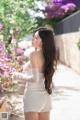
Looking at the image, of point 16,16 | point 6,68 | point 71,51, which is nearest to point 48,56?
point 6,68

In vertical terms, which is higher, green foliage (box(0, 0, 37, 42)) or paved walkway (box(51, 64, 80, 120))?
green foliage (box(0, 0, 37, 42))

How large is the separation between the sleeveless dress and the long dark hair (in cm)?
5

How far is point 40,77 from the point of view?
5.13m

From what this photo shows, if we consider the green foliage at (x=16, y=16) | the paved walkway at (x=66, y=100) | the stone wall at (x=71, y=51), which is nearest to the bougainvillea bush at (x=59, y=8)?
the stone wall at (x=71, y=51)

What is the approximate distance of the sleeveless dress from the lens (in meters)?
5.12

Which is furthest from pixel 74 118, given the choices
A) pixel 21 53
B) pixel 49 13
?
pixel 49 13

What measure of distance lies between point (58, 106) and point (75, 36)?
995 centimetres

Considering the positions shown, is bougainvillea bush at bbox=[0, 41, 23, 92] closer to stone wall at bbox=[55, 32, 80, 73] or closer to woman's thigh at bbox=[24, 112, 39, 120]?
woman's thigh at bbox=[24, 112, 39, 120]

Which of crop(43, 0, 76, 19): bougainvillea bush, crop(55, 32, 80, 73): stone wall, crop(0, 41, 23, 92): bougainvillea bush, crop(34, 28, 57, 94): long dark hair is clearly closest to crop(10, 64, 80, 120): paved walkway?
crop(0, 41, 23, 92): bougainvillea bush

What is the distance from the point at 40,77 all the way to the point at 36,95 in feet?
0.61

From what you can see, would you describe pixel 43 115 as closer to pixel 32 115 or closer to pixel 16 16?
pixel 32 115

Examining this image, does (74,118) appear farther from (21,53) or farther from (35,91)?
(35,91)

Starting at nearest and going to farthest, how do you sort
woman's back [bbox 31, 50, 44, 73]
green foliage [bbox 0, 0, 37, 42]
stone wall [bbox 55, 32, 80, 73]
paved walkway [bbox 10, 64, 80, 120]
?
woman's back [bbox 31, 50, 44, 73] → paved walkway [bbox 10, 64, 80, 120] → green foliage [bbox 0, 0, 37, 42] → stone wall [bbox 55, 32, 80, 73]

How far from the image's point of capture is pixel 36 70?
16.8 ft
